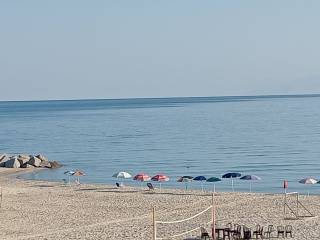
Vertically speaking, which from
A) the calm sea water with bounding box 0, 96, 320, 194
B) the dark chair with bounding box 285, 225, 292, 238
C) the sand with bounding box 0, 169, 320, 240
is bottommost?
the calm sea water with bounding box 0, 96, 320, 194

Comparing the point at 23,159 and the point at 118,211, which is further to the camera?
the point at 23,159

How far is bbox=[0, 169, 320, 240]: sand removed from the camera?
26203 mm

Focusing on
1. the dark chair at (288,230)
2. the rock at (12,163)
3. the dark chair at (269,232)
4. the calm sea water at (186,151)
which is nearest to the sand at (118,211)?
the dark chair at (288,230)

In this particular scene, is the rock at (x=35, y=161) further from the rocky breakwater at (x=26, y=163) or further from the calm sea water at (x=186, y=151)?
the calm sea water at (x=186, y=151)

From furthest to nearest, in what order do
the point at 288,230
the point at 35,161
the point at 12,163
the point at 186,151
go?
the point at 186,151, the point at 35,161, the point at 12,163, the point at 288,230

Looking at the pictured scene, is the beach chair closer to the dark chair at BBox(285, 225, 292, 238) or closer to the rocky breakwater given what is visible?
the dark chair at BBox(285, 225, 292, 238)

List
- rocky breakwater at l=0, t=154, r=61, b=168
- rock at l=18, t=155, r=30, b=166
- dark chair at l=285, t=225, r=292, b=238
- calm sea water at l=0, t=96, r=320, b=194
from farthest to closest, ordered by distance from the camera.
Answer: rock at l=18, t=155, r=30, b=166, rocky breakwater at l=0, t=154, r=61, b=168, calm sea water at l=0, t=96, r=320, b=194, dark chair at l=285, t=225, r=292, b=238

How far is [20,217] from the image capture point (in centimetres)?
3114

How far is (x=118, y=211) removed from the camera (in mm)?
32594

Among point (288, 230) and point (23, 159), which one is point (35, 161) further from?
point (288, 230)

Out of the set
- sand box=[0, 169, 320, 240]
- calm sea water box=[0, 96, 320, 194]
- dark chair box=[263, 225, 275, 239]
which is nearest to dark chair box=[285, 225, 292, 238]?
sand box=[0, 169, 320, 240]

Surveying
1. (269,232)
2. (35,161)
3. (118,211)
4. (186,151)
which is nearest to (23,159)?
(35,161)

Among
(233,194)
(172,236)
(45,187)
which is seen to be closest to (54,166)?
(45,187)

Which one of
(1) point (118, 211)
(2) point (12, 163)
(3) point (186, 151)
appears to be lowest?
(3) point (186, 151)
